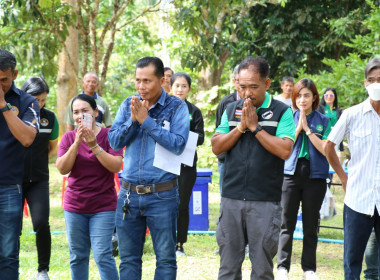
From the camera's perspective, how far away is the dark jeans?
6.13m

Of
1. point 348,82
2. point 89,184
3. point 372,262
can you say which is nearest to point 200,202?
point 372,262

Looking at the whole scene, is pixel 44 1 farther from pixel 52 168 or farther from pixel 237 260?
pixel 52 168

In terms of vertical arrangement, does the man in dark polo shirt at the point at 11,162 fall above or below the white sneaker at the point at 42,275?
above

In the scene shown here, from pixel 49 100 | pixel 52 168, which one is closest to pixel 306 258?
pixel 52 168

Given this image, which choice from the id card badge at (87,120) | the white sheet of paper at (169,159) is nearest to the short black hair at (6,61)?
the id card badge at (87,120)

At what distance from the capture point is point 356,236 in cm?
439

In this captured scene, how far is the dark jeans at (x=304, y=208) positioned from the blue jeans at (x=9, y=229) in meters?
3.05

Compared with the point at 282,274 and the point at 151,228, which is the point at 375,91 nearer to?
the point at 151,228

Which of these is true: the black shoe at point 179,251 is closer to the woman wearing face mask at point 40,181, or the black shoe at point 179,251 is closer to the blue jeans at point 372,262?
the woman wearing face mask at point 40,181

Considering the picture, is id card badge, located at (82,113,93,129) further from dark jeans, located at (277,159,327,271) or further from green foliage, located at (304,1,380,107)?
green foliage, located at (304,1,380,107)

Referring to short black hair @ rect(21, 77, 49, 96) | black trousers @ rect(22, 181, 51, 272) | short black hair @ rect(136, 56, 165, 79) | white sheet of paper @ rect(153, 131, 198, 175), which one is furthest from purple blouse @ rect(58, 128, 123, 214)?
short black hair @ rect(21, 77, 49, 96)

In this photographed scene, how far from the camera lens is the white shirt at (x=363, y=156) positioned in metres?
4.36

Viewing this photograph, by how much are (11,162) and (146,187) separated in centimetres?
109

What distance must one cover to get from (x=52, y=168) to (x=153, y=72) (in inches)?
579
